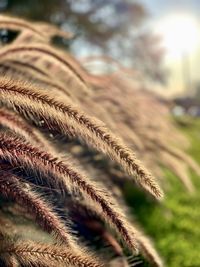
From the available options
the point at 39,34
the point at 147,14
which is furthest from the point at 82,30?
the point at 39,34

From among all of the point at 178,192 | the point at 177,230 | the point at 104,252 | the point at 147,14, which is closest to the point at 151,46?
the point at 147,14

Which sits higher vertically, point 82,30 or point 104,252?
point 82,30

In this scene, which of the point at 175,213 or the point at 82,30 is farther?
the point at 82,30

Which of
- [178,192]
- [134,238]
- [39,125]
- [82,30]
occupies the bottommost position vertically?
[134,238]

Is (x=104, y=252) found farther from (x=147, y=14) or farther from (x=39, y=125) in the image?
(x=147, y=14)

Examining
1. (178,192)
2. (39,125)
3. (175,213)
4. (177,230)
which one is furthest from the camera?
(178,192)

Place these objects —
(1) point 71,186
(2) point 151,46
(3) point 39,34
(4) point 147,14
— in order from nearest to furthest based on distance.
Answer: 1. (1) point 71,186
2. (3) point 39,34
3. (4) point 147,14
4. (2) point 151,46
